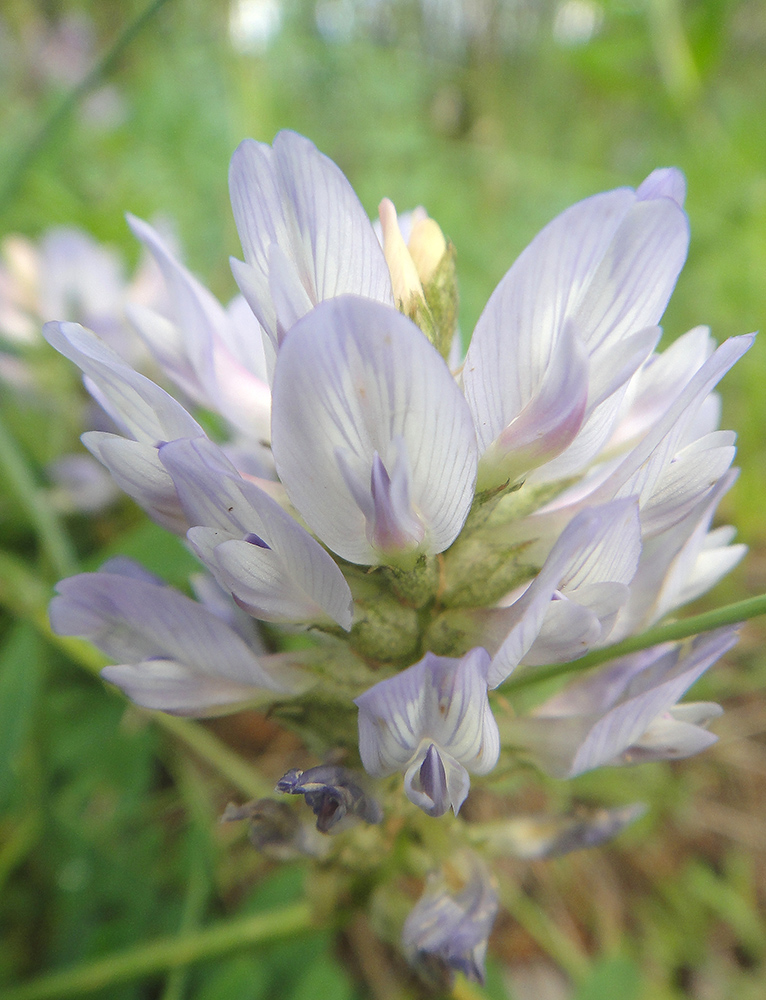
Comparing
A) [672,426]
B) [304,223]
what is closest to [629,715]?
[672,426]

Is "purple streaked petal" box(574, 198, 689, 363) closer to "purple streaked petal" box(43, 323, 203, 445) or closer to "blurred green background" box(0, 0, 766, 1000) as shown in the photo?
"purple streaked petal" box(43, 323, 203, 445)

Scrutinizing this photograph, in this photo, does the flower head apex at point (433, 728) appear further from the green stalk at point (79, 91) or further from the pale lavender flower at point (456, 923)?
the green stalk at point (79, 91)

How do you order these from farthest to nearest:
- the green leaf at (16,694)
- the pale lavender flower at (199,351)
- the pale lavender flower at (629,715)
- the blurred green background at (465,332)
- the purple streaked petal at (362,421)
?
the blurred green background at (465,332)
the green leaf at (16,694)
the pale lavender flower at (199,351)
the pale lavender flower at (629,715)
the purple streaked petal at (362,421)

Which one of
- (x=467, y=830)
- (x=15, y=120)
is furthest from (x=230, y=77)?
(x=467, y=830)

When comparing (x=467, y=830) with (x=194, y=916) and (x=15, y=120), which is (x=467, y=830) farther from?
(x=15, y=120)

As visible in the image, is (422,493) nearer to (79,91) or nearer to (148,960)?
(148,960)

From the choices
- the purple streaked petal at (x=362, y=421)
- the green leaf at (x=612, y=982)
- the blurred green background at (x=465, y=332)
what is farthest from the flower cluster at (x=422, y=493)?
the green leaf at (x=612, y=982)

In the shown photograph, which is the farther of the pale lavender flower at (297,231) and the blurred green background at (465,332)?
the blurred green background at (465,332)
